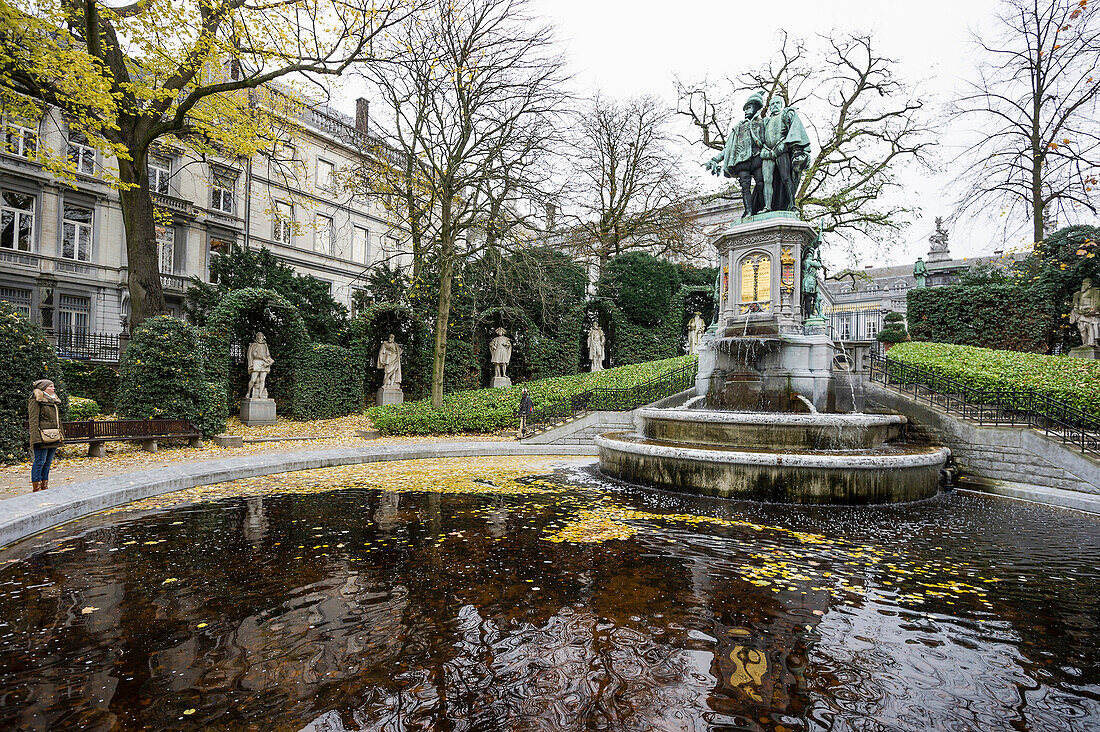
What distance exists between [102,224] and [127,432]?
20726 mm

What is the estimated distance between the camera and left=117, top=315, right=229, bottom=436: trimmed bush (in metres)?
12.0

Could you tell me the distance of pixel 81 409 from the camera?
14211mm

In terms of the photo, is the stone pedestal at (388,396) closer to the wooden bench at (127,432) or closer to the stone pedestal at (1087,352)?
the wooden bench at (127,432)

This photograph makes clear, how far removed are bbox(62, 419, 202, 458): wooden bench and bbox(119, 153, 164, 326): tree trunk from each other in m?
3.25

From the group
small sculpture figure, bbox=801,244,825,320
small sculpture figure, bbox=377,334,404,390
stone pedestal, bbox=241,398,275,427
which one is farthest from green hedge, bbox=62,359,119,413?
small sculpture figure, bbox=801,244,825,320

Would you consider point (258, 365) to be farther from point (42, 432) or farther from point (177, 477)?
point (42, 432)

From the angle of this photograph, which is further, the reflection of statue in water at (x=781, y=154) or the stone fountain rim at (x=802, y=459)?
the reflection of statue in water at (x=781, y=154)

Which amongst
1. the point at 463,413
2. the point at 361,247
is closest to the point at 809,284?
the point at 463,413

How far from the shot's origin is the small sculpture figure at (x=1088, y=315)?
1659 centimetres

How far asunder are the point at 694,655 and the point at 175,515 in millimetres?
6555

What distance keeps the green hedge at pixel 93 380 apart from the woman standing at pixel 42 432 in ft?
36.1

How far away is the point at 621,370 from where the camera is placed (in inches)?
875

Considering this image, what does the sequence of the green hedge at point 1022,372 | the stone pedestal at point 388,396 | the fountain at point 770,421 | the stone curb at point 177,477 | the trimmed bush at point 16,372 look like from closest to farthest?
the stone curb at point 177,477
the fountain at point 770,421
the trimmed bush at point 16,372
the green hedge at point 1022,372
the stone pedestal at point 388,396

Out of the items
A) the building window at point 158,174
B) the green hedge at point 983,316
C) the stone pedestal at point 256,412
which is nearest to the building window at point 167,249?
the building window at point 158,174
